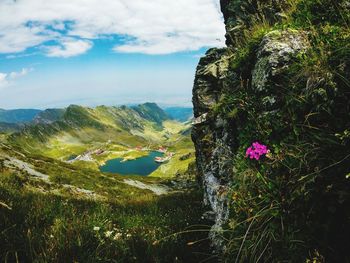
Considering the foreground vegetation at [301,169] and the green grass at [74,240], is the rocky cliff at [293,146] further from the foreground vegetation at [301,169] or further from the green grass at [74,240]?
the green grass at [74,240]

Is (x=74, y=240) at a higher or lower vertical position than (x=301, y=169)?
lower

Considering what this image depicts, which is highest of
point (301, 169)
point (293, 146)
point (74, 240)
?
point (293, 146)

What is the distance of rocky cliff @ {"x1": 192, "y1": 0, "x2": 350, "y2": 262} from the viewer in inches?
181

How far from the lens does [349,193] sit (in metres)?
4.27

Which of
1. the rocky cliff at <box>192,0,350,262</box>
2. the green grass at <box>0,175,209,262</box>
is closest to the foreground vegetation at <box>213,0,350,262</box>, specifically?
the rocky cliff at <box>192,0,350,262</box>

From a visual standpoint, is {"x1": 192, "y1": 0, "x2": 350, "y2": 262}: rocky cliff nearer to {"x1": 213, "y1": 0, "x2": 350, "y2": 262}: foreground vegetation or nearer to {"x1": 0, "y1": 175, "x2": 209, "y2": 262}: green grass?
{"x1": 213, "y1": 0, "x2": 350, "y2": 262}: foreground vegetation

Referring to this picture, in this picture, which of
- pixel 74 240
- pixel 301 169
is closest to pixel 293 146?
pixel 301 169

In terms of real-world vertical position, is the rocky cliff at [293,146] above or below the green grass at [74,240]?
above

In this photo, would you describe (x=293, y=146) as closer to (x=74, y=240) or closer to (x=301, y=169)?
(x=301, y=169)

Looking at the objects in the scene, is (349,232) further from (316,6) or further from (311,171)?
(316,6)

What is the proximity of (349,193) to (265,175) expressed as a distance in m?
1.54

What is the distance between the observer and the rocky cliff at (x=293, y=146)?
4594mm

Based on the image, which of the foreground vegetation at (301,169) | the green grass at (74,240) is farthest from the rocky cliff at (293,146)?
the green grass at (74,240)

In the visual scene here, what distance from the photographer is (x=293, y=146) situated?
17.2 feet
